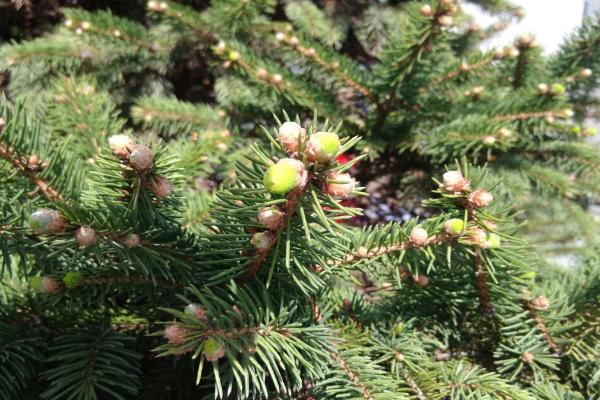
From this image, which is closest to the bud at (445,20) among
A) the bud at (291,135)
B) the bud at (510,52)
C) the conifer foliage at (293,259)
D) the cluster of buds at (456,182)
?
the conifer foliage at (293,259)

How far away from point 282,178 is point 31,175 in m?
0.30

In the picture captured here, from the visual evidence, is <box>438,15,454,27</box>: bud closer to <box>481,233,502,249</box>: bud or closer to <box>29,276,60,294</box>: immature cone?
<box>481,233,502,249</box>: bud

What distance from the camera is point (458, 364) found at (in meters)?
0.43

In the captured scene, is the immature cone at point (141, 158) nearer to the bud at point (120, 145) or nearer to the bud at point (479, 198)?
the bud at point (120, 145)

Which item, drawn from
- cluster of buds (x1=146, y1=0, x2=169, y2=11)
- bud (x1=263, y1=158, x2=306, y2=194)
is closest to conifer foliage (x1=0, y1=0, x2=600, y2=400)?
bud (x1=263, y1=158, x2=306, y2=194)

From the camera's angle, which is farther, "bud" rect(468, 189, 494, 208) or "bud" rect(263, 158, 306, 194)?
"bud" rect(468, 189, 494, 208)

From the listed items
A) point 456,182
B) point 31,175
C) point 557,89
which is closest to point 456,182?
point 456,182

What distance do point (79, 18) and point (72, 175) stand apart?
61cm

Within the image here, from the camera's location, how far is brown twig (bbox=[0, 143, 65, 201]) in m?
0.41

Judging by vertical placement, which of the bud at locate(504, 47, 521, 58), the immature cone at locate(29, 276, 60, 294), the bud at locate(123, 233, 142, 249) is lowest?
the immature cone at locate(29, 276, 60, 294)

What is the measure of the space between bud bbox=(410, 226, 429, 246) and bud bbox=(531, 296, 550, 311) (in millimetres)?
170

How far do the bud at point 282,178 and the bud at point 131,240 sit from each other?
0.13 metres

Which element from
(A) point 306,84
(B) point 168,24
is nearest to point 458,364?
(A) point 306,84

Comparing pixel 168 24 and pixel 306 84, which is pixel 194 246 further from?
pixel 168 24
